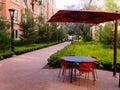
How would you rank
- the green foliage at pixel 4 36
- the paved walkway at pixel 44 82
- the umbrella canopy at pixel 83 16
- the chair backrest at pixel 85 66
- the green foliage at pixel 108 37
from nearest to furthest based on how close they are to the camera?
the paved walkway at pixel 44 82 < the chair backrest at pixel 85 66 < the umbrella canopy at pixel 83 16 < the green foliage at pixel 4 36 < the green foliage at pixel 108 37

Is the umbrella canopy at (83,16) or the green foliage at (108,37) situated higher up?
the umbrella canopy at (83,16)

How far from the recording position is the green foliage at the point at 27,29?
2705cm

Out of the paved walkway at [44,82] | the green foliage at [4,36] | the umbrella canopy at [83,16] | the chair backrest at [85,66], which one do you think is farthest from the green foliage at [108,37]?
the chair backrest at [85,66]

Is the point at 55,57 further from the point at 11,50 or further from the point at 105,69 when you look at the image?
the point at 11,50

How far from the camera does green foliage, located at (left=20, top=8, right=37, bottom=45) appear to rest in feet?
88.8

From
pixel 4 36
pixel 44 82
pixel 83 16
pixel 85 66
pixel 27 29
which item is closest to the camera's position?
pixel 85 66

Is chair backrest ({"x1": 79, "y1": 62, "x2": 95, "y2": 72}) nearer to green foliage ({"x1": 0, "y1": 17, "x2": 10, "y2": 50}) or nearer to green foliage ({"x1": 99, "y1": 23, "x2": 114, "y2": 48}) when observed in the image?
green foliage ({"x1": 0, "y1": 17, "x2": 10, "y2": 50})

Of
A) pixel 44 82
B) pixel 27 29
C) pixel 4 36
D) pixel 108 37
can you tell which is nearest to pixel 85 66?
pixel 44 82

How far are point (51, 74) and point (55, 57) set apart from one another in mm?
2182

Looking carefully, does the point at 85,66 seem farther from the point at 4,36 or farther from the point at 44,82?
the point at 4,36

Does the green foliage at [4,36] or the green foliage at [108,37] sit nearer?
the green foliage at [4,36]

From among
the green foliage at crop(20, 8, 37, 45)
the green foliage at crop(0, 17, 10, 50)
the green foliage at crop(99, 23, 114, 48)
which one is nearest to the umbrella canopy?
the green foliage at crop(0, 17, 10, 50)

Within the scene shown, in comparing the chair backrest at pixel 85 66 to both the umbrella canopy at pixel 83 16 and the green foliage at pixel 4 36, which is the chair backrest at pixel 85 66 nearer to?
the umbrella canopy at pixel 83 16

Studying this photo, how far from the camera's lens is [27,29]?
Answer: 27219 mm
